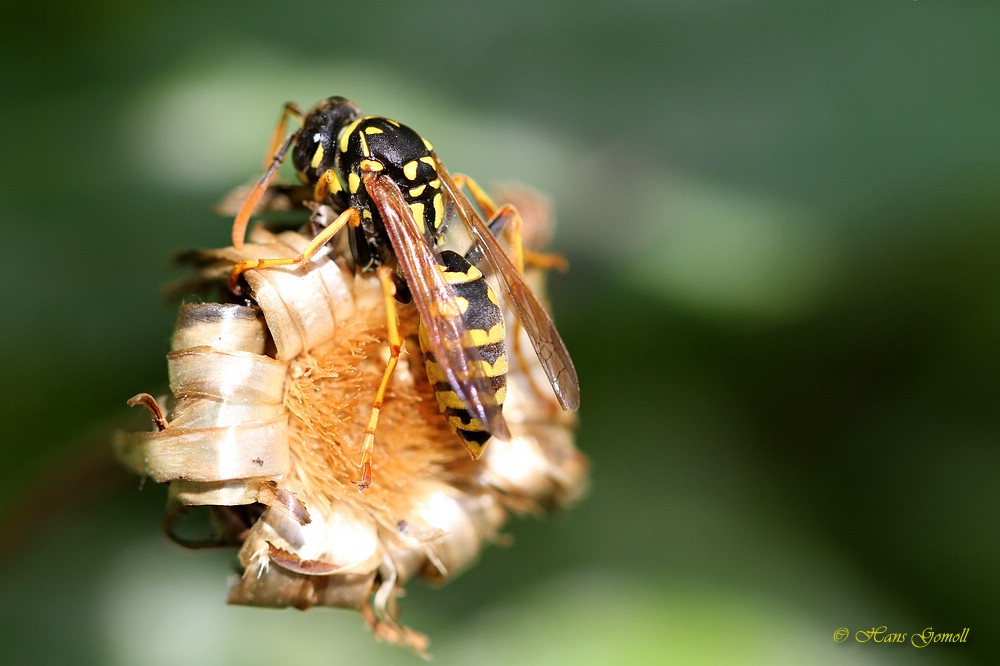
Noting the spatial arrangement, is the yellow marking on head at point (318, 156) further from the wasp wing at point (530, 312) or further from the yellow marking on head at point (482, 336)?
the yellow marking on head at point (482, 336)

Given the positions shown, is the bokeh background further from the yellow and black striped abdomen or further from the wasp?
the yellow and black striped abdomen

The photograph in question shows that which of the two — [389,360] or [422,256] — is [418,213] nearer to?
[422,256]

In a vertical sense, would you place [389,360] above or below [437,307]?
below

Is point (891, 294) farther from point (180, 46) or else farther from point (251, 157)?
point (180, 46)

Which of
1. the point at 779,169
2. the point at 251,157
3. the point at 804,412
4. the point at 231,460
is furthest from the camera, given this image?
the point at 804,412

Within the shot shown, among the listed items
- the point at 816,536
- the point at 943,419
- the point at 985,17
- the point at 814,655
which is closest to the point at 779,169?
the point at 985,17

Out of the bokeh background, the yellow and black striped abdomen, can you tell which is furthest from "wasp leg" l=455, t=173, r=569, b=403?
the bokeh background

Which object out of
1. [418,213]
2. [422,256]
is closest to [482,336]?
[422,256]
